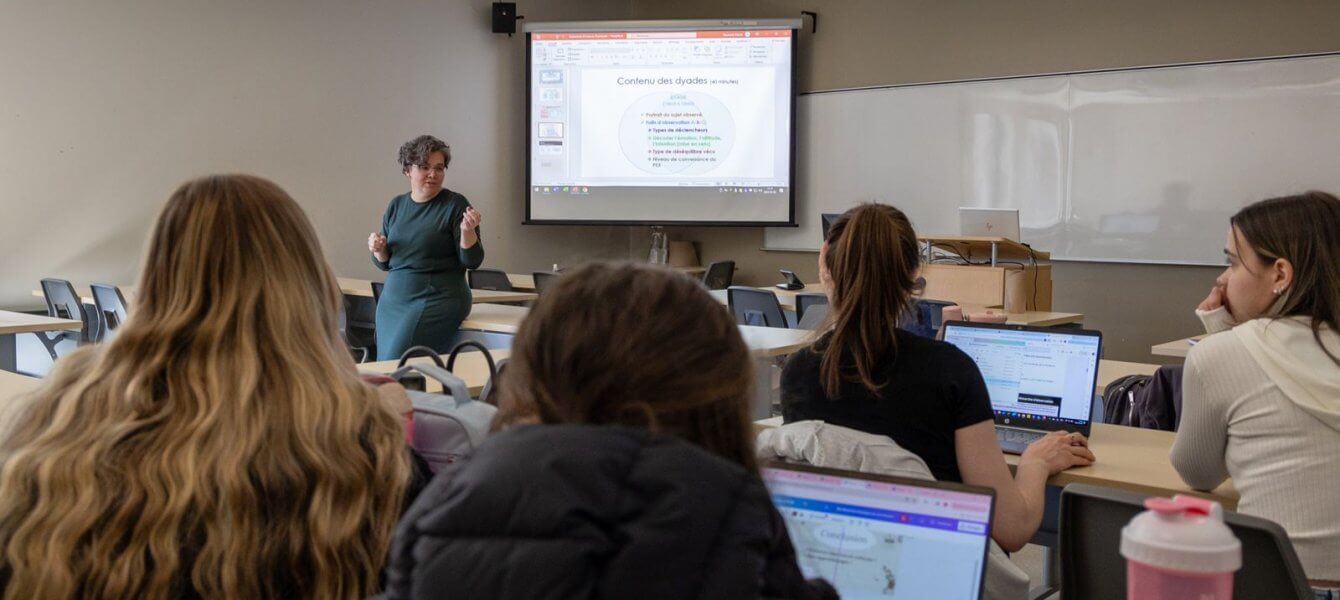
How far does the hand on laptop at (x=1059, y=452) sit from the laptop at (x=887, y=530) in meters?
1.10

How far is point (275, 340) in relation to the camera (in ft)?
4.45

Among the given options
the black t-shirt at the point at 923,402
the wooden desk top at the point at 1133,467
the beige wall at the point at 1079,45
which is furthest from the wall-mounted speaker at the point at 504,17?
the black t-shirt at the point at 923,402

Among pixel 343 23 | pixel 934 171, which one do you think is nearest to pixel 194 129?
pixel 343 23

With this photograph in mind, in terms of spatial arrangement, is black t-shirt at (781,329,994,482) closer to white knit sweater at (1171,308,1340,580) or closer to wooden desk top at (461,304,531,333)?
white knit sweater at (1171,308,1340,580)

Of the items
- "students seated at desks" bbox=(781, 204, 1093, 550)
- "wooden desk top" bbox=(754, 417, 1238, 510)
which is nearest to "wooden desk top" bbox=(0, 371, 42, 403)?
"wooden desk top" bbox=(754, 417, 1238, 510)

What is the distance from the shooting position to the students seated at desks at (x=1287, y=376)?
6.46 ft

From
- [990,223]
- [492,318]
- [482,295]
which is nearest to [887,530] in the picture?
[492,318]

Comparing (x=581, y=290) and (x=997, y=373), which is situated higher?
(x=581, y=290)

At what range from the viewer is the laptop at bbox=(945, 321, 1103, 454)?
266 cm

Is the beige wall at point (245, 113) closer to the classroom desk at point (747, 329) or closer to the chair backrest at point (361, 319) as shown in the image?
the chair backrest at point (361, 319)

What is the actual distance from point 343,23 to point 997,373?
239 inches

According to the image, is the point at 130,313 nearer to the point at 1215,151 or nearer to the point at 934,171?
the point at 1215,151

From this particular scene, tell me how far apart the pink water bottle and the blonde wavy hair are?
87 cm

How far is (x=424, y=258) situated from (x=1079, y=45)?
13.7 ft
